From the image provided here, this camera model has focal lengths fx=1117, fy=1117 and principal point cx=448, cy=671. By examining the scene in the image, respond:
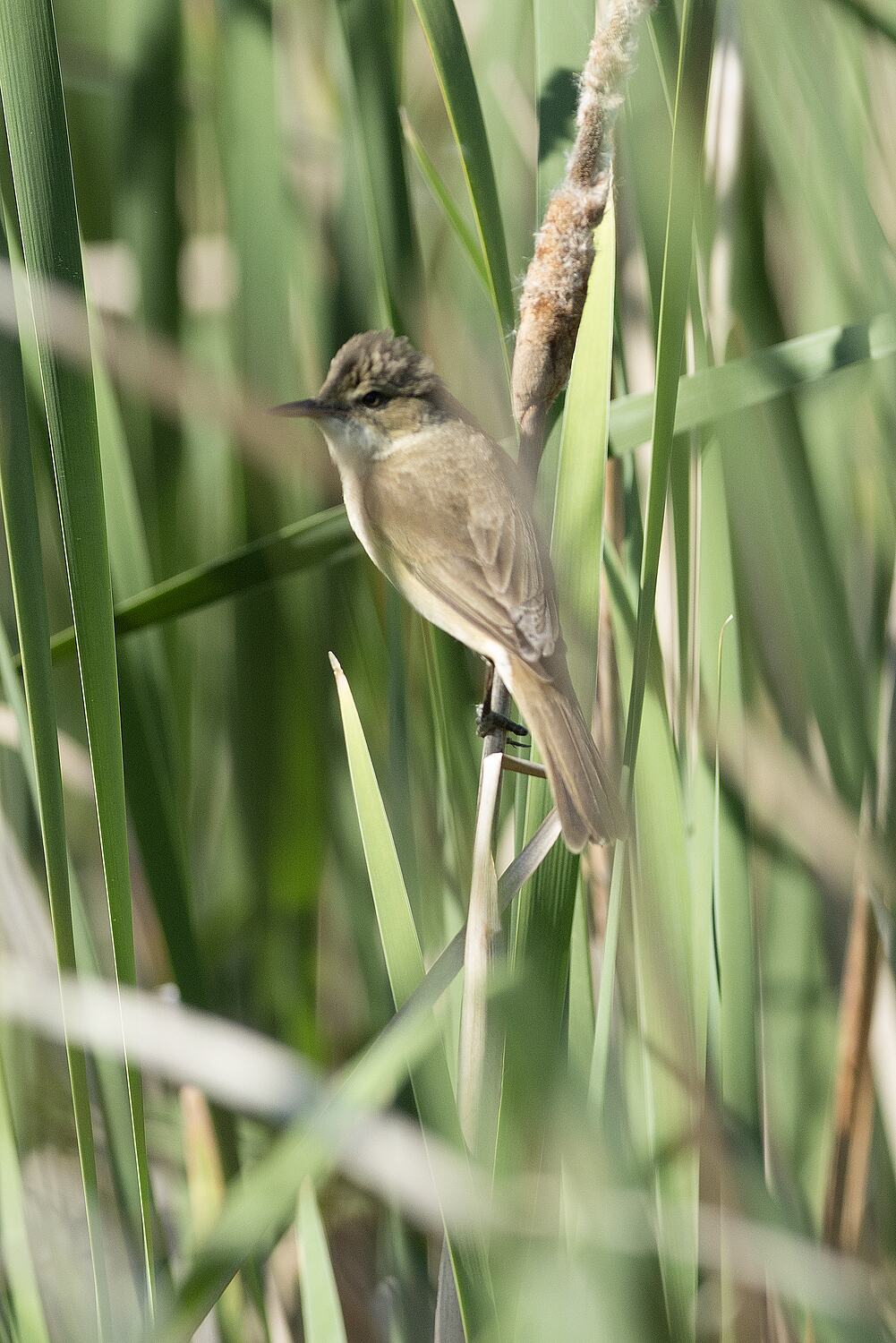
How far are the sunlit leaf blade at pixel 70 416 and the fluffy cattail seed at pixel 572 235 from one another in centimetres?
30

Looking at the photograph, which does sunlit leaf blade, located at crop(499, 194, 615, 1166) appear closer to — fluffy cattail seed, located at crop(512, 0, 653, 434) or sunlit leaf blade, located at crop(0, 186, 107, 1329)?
fluffy cattail seed, located at crop(512, 0, 653, 434)

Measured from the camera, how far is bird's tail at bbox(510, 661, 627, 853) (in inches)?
26.5

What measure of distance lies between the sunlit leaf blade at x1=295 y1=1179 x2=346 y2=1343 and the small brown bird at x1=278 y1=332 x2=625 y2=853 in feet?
1.26

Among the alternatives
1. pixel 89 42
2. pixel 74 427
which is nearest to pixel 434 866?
pixel 74 427

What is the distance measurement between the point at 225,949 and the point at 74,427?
71 centimetres

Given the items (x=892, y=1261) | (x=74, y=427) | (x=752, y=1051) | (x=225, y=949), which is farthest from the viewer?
(x=225, y=949)

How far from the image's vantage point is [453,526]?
3.14 feet

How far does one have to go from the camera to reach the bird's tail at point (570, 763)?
26.5 inches

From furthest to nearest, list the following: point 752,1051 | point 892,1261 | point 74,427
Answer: point 892,1261 < point 752,1051 < point 74,427

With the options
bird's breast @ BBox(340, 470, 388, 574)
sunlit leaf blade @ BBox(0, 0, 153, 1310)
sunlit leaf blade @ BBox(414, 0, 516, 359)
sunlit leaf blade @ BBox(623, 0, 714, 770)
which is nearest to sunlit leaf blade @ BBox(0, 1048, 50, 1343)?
sunlit leaf blade @ BBox(0, 0, 153, 1310)

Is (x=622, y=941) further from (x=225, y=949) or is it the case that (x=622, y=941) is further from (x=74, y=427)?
(x=74, y=427)

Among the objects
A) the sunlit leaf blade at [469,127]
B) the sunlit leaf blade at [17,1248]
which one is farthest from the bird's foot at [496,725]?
the sunlit leaf blade at [17,1248]

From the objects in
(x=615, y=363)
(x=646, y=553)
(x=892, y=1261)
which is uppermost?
(x=615, y=363)

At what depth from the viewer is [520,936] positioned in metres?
0.73
